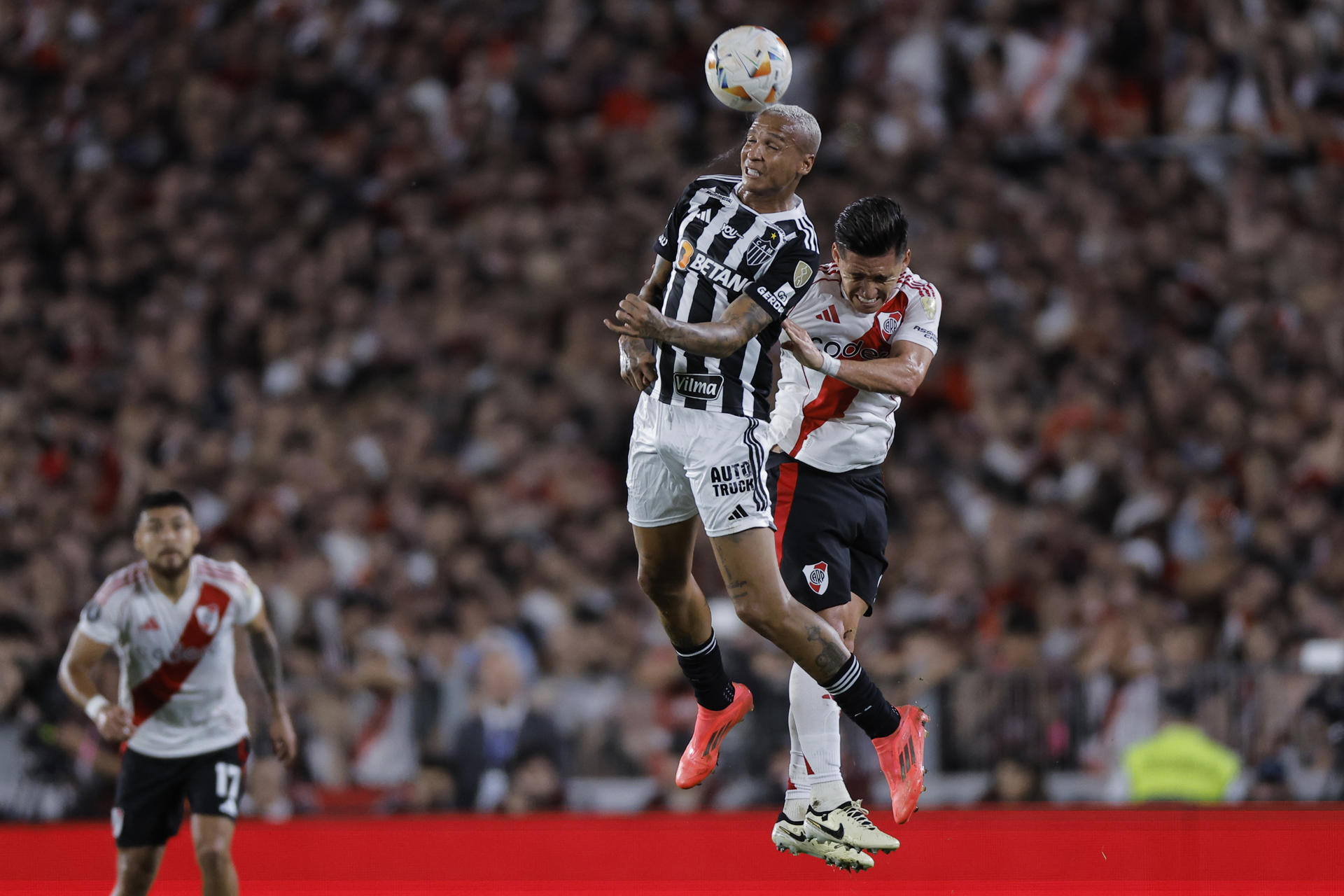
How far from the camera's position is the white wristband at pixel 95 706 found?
21.4 feet

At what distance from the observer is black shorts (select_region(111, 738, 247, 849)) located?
6.91 m

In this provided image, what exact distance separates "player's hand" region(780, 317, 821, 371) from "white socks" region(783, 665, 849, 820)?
1288 mm

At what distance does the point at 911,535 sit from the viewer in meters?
10.7

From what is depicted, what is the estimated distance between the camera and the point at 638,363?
5.70 m

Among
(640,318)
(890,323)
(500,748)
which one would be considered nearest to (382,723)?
A: (500,748)

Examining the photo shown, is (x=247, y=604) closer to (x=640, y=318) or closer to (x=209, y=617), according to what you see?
(x=209, y=617)

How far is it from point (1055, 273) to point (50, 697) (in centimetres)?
768

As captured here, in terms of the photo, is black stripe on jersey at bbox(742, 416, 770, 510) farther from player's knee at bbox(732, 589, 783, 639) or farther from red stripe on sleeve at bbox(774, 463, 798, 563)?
red stripe on sleeve at bbox(774, 463, 798, 563)

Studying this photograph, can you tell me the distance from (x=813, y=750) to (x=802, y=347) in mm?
1640

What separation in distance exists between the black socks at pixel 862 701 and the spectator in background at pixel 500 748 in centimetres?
362

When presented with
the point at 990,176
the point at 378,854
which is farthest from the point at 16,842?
the point at 990,176

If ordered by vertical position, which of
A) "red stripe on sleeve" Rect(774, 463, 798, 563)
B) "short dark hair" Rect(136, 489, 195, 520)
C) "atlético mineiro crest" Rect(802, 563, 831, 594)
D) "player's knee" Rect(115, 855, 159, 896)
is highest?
"red stripe on sleeve" Rect(774, 463, 798, 563)

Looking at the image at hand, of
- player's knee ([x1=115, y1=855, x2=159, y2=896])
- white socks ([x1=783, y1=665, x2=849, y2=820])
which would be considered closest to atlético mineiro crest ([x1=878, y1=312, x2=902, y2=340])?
white socks ([x1=783, y1=665, x2=849, y2=820])

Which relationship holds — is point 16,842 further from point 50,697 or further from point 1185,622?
point 1185,622
